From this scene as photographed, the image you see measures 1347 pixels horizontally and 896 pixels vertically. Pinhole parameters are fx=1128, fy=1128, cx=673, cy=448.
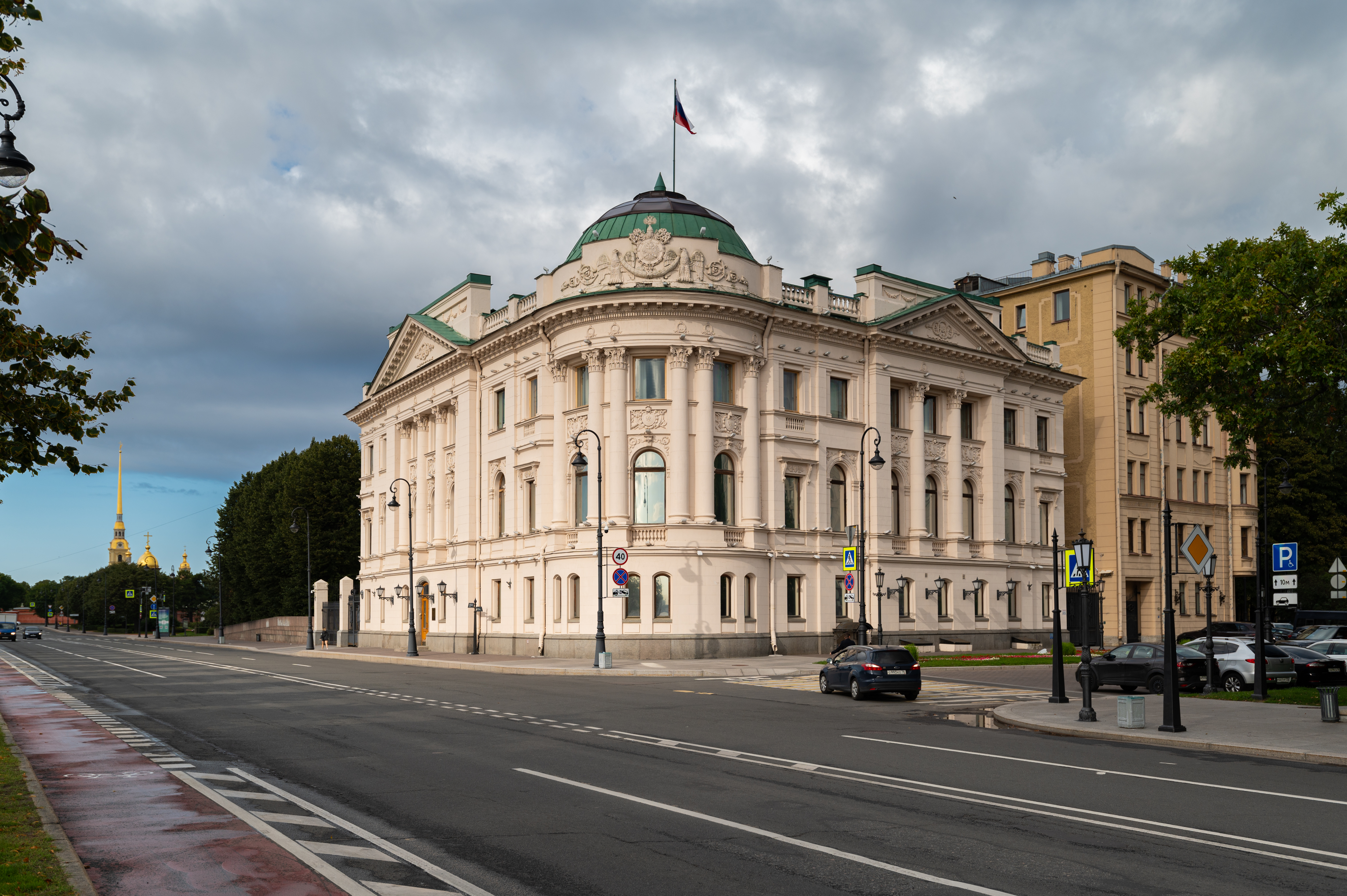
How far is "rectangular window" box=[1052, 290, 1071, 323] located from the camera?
68938 millimetres

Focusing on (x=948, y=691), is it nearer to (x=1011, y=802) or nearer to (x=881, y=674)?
(x=881, y=674)

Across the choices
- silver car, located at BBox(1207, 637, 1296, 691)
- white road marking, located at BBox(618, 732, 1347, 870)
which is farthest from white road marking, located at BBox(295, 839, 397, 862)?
silver car, located at BBox(1207, 637, 1296, 691)

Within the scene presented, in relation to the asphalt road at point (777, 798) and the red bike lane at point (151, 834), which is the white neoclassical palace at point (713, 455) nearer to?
the asphalt road at point (777, 798)

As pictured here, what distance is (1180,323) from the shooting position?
28.2m

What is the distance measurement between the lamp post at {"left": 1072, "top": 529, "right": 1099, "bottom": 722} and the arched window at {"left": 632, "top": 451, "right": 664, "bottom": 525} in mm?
22831

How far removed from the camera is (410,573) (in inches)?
2338

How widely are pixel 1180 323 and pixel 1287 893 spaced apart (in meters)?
22.5

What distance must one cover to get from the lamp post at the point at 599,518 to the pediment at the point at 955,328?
15641 mm

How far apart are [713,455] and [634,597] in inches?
261

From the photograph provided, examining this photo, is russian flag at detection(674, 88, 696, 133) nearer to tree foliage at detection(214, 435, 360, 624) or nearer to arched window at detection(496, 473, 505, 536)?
arched window at detection(496, 473, 505, 536)

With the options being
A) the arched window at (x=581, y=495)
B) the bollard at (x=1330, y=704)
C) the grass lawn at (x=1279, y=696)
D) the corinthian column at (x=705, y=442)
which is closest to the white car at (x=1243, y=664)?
the grass lawn at (x=1279, y=696)

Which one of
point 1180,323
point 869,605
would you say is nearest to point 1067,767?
point 1180,323

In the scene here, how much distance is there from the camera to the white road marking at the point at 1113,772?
12750mm

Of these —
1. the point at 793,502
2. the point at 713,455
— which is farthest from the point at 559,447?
the point at 793,502
